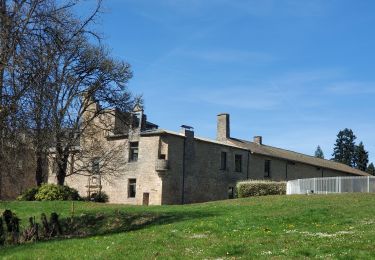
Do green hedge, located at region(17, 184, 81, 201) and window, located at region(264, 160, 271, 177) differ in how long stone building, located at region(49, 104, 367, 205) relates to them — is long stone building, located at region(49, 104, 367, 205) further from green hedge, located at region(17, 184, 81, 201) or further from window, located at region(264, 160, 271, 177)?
green hedge, located at region(17, 184, 81, 201)

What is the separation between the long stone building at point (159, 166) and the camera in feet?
149

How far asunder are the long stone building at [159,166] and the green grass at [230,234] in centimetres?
1941

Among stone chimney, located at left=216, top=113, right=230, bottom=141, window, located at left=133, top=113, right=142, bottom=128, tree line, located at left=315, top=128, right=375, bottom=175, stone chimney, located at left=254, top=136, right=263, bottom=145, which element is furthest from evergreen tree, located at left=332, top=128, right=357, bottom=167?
window, located at left=133, top=113, right=142, bottom=128

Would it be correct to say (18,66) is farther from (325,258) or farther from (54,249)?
(325,258)

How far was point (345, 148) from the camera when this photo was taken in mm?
108250

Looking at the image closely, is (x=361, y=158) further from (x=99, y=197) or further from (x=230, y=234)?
(x=230, y=234)

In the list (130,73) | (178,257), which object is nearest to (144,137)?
(130,73)

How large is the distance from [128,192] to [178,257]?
119 ft

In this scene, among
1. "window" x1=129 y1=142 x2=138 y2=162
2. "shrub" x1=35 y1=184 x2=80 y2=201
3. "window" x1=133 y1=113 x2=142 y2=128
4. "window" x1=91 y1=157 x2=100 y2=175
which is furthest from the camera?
"window" x1=129 y1=142 x2=138 y2=162

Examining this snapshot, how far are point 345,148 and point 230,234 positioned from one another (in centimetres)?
9714

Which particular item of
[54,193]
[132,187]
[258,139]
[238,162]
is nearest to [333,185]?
[238,162]

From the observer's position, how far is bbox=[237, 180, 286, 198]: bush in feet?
137

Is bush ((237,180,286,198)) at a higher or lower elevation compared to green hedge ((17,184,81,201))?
higher

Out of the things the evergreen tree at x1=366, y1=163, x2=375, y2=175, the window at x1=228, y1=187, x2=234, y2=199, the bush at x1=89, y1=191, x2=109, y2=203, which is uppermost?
the evergreen tree at x1=366, y1=163, x2=375, y2=175
